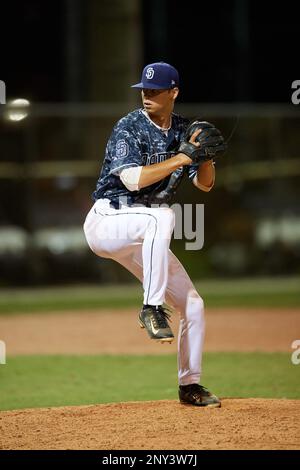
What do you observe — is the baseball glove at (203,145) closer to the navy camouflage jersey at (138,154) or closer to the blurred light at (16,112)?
the navy camouflage jersey at (138,154)

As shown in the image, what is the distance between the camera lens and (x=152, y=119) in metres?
6.02

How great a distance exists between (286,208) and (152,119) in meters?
11.6

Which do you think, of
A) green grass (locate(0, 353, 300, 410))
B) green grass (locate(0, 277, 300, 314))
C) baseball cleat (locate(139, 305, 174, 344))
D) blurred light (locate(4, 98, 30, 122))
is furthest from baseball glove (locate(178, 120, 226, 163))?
blurred light (locate(4, 98, 30, 122))

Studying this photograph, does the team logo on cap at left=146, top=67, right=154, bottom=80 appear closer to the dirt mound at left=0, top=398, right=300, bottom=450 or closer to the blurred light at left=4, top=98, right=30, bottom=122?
the dirt mound at left=0, top=398, right=300, bottom=450

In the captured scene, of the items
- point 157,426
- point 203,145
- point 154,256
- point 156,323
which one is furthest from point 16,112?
point 157,426

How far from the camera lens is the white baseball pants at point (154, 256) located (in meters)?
5.64

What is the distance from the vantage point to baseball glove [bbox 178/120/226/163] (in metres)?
5.68

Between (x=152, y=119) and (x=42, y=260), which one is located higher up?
(x=152, y=119)

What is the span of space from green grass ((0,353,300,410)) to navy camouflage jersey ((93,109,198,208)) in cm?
221

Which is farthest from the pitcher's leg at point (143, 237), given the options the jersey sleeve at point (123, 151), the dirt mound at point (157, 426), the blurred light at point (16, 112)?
the blurred light at point (16, 112)

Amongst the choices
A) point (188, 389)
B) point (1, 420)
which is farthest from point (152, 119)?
point (1, 420)

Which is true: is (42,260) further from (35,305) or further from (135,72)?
(135,72)

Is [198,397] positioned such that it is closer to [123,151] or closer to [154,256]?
[154,256]

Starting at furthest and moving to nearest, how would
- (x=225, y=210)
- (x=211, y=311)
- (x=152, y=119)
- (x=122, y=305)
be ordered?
(x=225, y=210) → (x=122, y=305) → (x=211, y=311) → (x=152, y=119)
